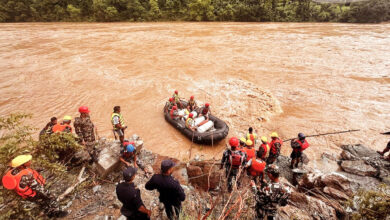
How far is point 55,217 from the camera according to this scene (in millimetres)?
3129

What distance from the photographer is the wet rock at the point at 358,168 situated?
15.5 feet

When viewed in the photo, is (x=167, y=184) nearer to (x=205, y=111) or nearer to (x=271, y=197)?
(x=271, y=197)

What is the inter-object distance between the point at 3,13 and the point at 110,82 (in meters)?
45.1

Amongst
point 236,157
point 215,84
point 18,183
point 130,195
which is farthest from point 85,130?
point 215,84

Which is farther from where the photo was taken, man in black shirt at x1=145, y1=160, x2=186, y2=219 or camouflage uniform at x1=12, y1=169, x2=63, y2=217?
camouflage uniform at x1=12, y1=169, x2=63, y2=217

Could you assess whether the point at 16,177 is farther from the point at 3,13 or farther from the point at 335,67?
the point at 3,13

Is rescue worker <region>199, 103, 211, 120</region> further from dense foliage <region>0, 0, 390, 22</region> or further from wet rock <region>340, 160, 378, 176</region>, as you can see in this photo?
dense foliage <region>0, 0, 390, 22</region>

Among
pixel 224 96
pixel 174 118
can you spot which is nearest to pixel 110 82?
pixel 174 118

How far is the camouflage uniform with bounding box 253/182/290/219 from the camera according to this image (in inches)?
116

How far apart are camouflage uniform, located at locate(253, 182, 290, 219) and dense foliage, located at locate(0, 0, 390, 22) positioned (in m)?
37.7

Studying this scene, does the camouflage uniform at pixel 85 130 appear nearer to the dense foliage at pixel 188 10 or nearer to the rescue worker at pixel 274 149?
the rescue worker at pixel 274 149

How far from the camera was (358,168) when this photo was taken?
16.1ft

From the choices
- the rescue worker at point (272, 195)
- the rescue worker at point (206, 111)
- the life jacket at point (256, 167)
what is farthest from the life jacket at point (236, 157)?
the rescue worker at point (206, 111)

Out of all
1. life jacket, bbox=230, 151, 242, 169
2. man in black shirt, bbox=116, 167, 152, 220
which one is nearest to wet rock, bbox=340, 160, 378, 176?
life jacket, bbox=230, 151, 242, 169
